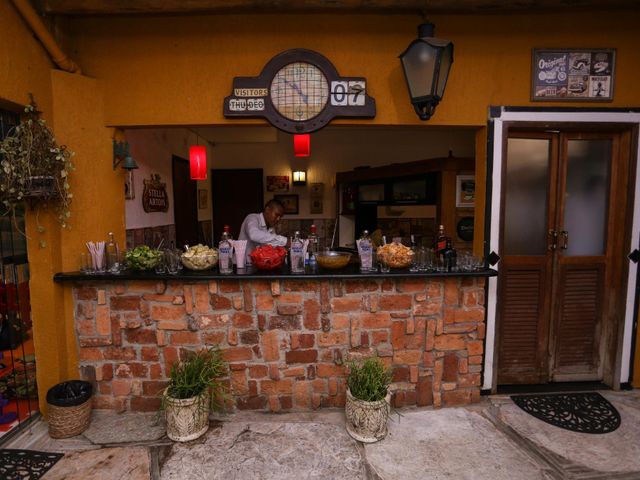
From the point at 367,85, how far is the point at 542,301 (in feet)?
7.80

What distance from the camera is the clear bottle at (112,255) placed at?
3.05 meters

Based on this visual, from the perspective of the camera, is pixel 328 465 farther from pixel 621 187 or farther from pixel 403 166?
pixel 403 166

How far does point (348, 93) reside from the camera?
303 cm

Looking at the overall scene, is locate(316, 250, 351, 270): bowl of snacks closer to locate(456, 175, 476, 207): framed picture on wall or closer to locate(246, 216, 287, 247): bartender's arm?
locate(246, 216, 287, 247): bartender's arm

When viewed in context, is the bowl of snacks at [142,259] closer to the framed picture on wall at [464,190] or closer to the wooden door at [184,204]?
the wooden door at [184,204]

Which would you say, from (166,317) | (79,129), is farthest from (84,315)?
(79,129)

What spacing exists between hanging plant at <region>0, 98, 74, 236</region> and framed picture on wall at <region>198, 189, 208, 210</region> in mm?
3430

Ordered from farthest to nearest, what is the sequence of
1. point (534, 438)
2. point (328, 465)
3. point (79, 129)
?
point (79, 129) → point (534, 438) → point (328, 465)

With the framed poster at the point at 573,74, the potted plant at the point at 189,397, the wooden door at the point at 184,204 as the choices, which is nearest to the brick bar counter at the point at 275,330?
the potted plant at the point at 189,397

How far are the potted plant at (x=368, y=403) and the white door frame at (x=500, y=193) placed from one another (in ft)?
3.70

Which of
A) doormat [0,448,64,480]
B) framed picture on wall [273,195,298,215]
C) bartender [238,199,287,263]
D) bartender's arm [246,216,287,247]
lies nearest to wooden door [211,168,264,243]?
framed picture on wall [273,195,298,215]

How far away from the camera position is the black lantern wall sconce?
2.60 m

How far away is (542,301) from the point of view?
131 inches

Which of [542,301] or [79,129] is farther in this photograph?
[542,301]
